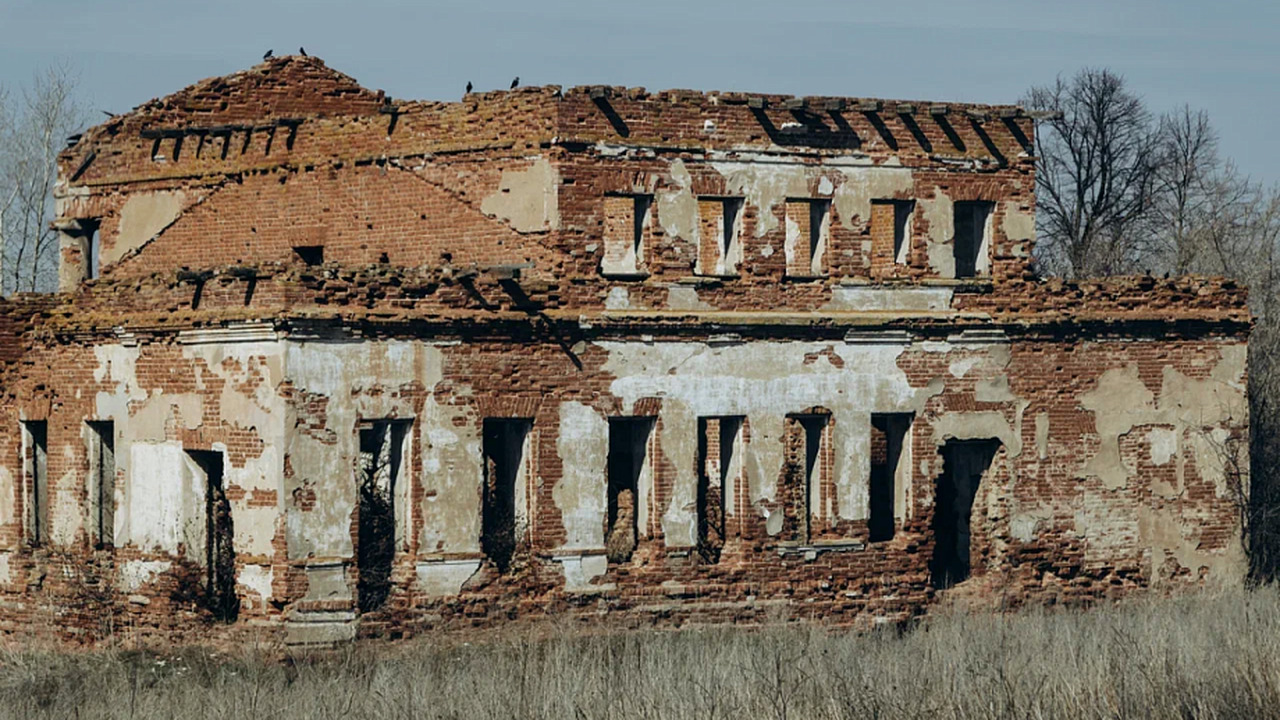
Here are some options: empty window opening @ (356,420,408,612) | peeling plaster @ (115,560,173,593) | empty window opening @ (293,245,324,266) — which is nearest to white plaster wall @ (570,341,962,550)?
empty window opening @ (356,420,408,612)

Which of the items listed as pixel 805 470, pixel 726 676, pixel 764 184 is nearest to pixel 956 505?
pixel 805 470

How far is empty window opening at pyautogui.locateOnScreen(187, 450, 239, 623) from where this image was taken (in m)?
21.7

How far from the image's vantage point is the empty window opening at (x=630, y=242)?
76.4 feet

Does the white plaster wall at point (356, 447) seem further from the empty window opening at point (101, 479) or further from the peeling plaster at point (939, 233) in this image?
the peeling plaster at point (939, 233)

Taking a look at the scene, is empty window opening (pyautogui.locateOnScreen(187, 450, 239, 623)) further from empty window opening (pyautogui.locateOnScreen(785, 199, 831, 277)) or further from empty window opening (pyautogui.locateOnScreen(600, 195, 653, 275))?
empty window opening (pyautogui.locateOnScreen(785, 199, 831, 277))

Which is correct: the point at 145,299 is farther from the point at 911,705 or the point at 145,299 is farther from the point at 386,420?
the point at 911,705

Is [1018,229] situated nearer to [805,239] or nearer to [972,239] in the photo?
[972,239]

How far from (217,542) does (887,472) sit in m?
8.11

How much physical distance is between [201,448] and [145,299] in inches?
71.9

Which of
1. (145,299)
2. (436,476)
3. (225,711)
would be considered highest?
(145,299)

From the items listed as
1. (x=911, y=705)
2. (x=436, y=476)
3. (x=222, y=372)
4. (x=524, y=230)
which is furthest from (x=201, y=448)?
(x=911, y=705)

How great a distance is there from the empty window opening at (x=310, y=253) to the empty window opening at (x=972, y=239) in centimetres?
720

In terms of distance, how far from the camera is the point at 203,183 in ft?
87.5

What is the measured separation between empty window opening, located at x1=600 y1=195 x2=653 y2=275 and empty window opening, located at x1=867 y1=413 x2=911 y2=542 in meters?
3.34
